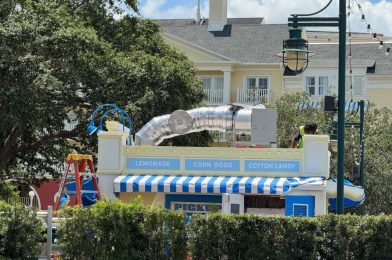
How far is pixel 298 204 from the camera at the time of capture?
2402 centimetres

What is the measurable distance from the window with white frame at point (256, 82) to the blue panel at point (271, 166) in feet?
109

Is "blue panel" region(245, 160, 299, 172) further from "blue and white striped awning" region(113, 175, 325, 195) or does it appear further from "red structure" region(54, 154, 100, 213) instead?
"red structure" region(54, 154, 100, 213)

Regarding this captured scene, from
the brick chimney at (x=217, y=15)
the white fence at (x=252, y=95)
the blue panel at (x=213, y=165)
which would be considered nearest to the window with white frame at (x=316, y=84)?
the white fence at (x=252, y=95)

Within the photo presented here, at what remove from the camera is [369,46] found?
199 feet

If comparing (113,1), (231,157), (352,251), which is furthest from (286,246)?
(113,1)

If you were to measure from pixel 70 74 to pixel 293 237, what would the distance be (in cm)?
1517

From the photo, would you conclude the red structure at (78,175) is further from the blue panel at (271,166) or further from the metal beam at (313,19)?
the metal beam at (313,19)

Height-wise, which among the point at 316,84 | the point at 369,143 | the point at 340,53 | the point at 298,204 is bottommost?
the point at 298,204

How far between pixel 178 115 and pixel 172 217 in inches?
475

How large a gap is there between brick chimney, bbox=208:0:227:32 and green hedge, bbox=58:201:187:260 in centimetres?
4584

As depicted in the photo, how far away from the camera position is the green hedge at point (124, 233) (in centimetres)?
1582

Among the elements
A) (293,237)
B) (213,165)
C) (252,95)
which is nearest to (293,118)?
(252,95)

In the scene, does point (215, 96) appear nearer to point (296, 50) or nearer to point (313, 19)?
point (296, 50)

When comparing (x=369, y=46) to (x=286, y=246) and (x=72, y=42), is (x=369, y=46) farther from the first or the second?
(x=286, y=246)
